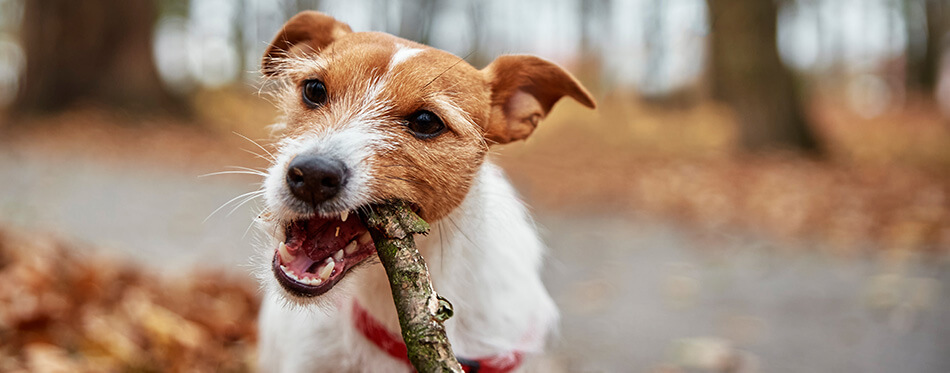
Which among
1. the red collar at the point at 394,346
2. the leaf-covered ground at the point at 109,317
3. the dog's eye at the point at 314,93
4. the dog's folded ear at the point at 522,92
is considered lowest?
the leaf-covered ground at the point at 109,317

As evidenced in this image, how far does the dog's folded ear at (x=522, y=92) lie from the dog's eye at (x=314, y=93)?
0.55m

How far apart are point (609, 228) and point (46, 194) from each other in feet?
20.2

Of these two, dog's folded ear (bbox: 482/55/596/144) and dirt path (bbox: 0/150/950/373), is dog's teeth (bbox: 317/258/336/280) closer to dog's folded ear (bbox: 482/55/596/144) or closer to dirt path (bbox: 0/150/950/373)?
dog's folded ear (bbox: 482/55/596/144)

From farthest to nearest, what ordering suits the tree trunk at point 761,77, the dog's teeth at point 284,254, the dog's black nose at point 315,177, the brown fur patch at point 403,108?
the tree trunk at point 761,77 < the brown fur patch at point 403,108 < the dog's teeth at point 284,254 < the dog's black nose at point 315,177

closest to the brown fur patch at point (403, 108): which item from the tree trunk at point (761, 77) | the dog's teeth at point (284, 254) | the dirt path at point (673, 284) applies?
the dog's teeth at point (284, 254)

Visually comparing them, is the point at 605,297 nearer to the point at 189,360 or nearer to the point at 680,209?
the point at 189,360

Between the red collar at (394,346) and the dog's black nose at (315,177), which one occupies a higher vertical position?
the dog's black nose at (315,177)

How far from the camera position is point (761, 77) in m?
10.5

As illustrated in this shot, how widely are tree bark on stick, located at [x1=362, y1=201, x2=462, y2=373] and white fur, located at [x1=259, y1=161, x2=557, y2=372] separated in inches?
13.2

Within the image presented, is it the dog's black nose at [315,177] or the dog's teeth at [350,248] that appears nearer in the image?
the dog's black nose at [315,177]

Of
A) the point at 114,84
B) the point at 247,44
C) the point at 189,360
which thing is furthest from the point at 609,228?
the point at 247,44

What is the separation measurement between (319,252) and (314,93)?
1.76 ft

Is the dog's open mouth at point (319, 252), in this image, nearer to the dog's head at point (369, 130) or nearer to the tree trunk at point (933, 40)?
the dog's head at point (369, 130)

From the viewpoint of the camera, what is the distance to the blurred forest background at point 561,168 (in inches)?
139
